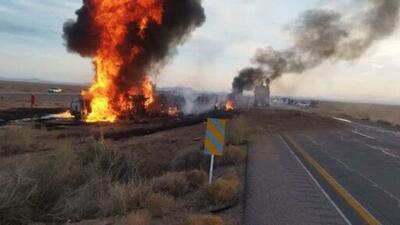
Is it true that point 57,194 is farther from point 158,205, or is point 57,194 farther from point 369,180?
point 369,180

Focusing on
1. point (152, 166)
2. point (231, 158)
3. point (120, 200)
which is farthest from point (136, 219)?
point (152, 166)

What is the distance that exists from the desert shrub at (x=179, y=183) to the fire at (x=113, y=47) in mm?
30762

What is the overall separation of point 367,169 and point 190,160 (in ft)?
19.3

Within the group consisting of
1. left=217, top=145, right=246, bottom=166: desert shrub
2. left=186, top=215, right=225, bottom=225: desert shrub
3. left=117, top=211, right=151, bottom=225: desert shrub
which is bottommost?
left=217, top=145, right=246, bottom=166: desert shrub

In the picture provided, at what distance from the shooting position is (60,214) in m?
9.82

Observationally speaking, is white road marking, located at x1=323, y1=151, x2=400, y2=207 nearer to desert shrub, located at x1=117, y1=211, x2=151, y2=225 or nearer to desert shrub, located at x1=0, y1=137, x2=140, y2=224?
desert shrub, located at x1=117, y1=211, x2=151, y2=225

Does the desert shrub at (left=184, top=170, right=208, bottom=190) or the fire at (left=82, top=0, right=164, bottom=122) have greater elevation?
the fire at (left=82, top=0, right=164, bottom=122)

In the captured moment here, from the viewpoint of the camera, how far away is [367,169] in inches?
585

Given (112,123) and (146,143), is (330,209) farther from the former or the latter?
(112,123)

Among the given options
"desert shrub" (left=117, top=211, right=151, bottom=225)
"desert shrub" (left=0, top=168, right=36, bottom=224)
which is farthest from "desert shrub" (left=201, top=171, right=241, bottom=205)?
"desert shrub" (left=0, top=168, right=36, bottom=224)

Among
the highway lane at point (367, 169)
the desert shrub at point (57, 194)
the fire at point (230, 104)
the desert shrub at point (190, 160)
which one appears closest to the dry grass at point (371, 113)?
the fire at point (230, 104)

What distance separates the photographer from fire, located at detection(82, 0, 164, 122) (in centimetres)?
4250

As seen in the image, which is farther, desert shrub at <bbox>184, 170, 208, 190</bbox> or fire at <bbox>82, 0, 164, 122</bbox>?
fire at <bbox>82, 0, 164, 122</bbox>

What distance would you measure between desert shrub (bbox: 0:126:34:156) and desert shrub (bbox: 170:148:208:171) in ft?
26.9
